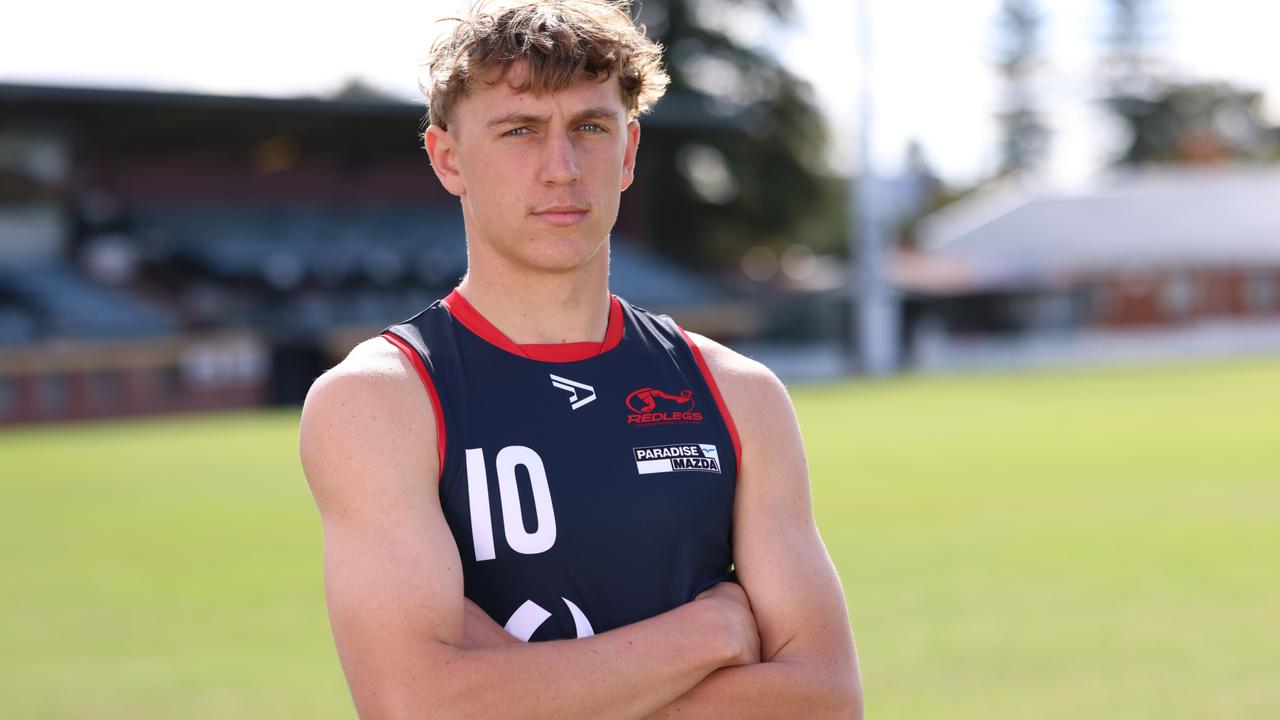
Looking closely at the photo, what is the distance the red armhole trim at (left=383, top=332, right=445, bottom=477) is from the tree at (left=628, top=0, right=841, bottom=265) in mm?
58711

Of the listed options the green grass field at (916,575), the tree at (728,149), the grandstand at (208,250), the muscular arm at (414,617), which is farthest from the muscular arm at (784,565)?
the tree at (728,149)

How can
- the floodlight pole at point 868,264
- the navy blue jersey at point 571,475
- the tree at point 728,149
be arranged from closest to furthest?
the navy blue jersey at point 571,475 < the floodlight pole at point 868,264 < the tree at point 728,149

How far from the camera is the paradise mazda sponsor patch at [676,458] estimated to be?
309 centimetres

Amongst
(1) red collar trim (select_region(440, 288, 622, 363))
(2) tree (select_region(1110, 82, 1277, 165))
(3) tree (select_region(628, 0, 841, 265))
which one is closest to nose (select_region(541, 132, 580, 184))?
(1) red collar trim (select_region(440, 288, 622, 363))

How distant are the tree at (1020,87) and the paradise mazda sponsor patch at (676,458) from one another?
349 feet

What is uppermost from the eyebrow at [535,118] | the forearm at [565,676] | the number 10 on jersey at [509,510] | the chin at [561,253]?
the eyebrow at [535,118]

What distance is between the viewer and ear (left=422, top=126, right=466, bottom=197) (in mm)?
3219

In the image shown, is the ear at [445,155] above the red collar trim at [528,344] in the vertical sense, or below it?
above

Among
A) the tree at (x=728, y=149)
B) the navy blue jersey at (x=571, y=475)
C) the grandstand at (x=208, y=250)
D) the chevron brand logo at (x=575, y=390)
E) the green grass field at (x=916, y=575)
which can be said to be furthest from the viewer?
the tree at (x=728, y=149)

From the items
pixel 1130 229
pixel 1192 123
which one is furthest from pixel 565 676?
pixel 1192 123

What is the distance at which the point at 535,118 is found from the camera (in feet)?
10.1

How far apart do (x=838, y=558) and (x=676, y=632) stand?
10027 millimetres

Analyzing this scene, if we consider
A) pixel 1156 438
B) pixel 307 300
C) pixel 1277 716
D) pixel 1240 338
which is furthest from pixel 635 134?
pixel 1240 338

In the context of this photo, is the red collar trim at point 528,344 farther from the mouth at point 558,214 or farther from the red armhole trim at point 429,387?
the mouth at point 558,214
